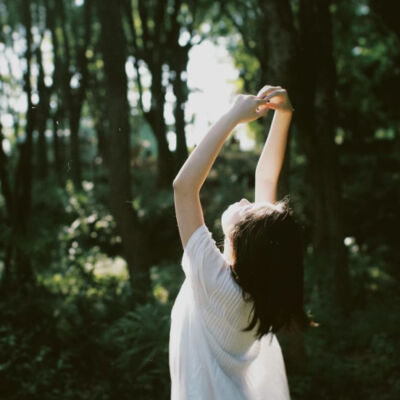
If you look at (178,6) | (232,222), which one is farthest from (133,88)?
(232,222)

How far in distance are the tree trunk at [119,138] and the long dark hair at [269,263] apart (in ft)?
14.1

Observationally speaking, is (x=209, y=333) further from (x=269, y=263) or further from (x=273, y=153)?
(x=273, y=153)

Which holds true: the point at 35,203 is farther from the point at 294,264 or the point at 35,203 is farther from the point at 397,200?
the point at 294,264

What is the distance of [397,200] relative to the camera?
1189 cm

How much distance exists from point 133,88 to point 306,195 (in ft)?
53.6

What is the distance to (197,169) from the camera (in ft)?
6.98

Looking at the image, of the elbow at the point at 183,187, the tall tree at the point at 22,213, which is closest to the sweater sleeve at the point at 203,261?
the elbow at the point at 183,187

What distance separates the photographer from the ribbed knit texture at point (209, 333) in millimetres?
2174

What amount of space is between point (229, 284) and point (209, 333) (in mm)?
247

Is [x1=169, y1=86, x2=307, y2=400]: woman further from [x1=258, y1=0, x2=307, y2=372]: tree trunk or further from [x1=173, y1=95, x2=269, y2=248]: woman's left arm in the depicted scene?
[x1=258, y1=0, x2=307, y2=372]: tree trunk

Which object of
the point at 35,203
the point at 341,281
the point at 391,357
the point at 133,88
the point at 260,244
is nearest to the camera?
the point at 260,244

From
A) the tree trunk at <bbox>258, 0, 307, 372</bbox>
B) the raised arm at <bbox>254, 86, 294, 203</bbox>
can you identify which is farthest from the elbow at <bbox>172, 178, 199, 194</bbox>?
the tree trunk at <bbox>258, 0, 307, 372</bbox>

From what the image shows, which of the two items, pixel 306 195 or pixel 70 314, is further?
pixel 306 195

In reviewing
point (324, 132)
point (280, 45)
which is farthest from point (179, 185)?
point (324, 132)
